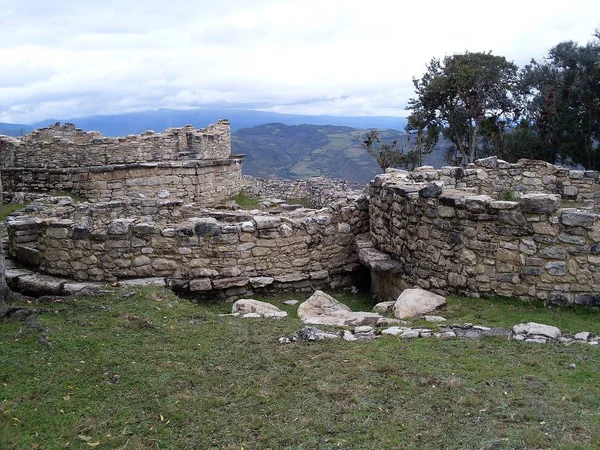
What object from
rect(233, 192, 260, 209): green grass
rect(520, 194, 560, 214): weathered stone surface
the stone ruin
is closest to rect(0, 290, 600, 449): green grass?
the stone ruin

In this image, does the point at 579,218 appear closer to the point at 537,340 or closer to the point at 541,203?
the point at 541,203

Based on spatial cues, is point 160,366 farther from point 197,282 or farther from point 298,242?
point 298,242

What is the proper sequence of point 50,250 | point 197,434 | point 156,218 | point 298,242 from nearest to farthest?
point 197,434 < point 50,250 < point 298,242 < point 156,218

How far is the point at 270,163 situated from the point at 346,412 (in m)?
72.6

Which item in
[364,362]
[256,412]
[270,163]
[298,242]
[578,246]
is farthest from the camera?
[270,163]

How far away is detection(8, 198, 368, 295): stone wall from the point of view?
9.73 metres

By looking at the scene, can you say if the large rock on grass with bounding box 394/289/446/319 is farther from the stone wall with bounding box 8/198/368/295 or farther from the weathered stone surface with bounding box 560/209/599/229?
the stone wall with bounding box 8/198/368/295

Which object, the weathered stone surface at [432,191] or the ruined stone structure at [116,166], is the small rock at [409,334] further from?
the ruined stone structure at [116,166]

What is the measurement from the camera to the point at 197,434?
16.3 feet

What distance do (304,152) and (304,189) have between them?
6017 cm

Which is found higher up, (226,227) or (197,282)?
(226,227)

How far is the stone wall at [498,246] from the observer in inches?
321

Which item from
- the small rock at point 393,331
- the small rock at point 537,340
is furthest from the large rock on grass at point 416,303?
the small rock at point 537,340

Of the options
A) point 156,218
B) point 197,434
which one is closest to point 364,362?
point 197,434
